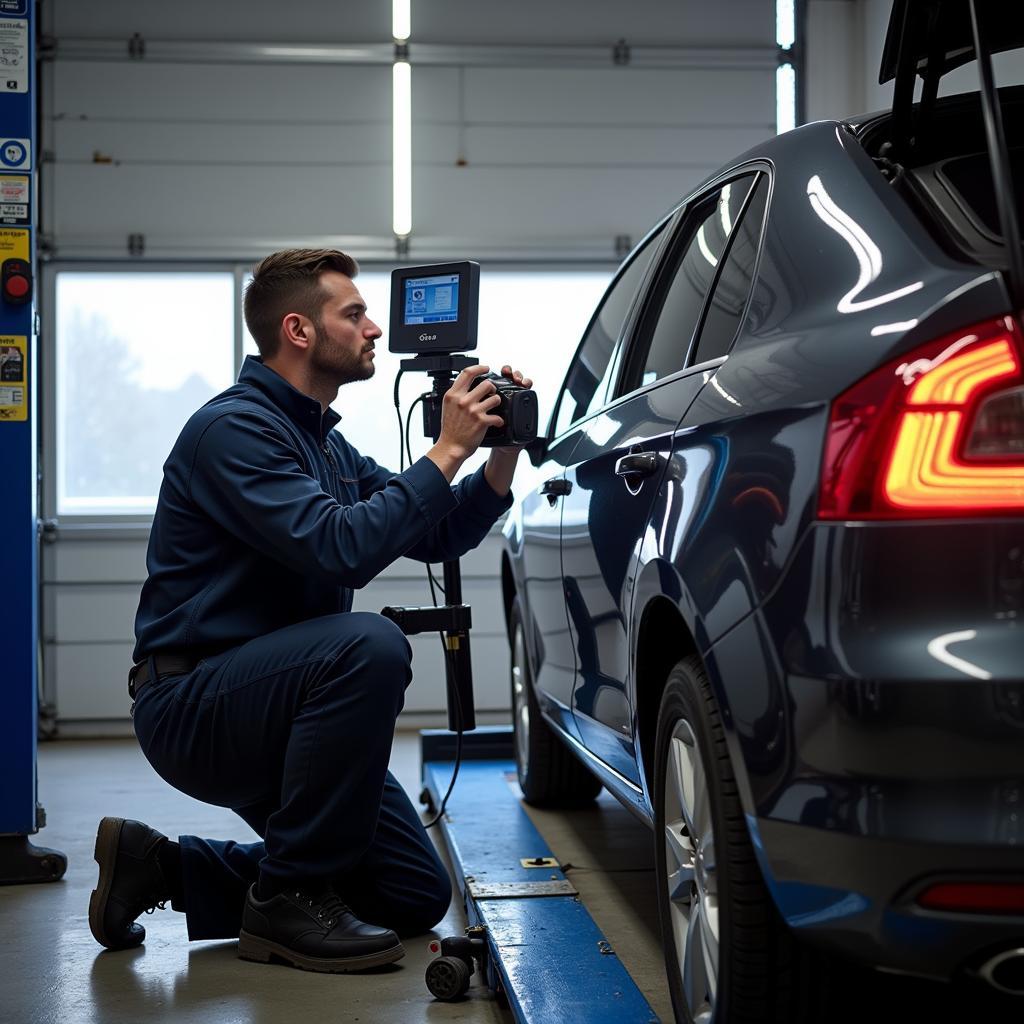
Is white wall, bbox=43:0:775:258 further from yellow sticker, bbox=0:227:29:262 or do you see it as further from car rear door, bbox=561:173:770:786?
car rear door, bbox=561:173:770:786

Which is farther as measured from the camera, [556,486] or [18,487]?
[18,487]

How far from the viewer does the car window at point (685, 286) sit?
219 cm

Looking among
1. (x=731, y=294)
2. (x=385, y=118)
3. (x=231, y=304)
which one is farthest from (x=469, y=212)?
(x=731, y=294)

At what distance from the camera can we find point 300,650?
2.65 metres

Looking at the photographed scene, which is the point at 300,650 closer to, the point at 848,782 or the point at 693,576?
the point at 693,576

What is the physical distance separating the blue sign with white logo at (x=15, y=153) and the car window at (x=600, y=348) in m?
1.59

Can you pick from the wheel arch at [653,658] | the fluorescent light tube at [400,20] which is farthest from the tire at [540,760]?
the fluorescent light tube at [400,20]

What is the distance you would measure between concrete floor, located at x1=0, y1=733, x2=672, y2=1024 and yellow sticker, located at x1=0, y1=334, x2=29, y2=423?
1.30m

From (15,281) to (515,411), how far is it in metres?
1.67

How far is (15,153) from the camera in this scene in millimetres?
3627

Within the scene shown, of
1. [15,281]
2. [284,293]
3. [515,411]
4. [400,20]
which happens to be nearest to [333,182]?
[400,20]

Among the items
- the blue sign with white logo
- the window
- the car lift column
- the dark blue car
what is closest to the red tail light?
the dark blue car

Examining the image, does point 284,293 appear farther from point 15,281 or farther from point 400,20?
point 400,20

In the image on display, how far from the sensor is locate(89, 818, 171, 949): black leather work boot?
2.88 metres
